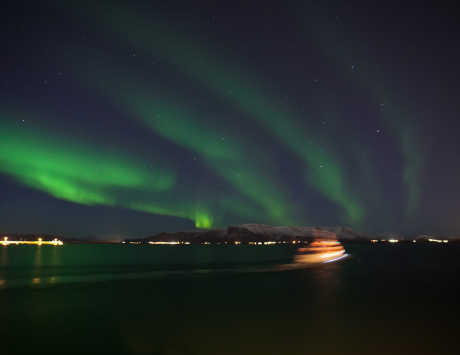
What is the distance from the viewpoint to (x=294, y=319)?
61.0 feet

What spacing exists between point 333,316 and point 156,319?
9543mm

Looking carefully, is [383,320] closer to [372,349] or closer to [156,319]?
[372,349]

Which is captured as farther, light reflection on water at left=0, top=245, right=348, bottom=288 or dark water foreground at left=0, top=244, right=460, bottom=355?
light reflection on water at left=0, top=245, right=348, bottom=288

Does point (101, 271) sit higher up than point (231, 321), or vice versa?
point (231, 321)

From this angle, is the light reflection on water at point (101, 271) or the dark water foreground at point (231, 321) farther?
the light reflection on water at point (101, 271)

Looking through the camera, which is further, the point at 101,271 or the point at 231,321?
the point at 101,271

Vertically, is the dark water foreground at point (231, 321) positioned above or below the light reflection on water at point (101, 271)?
above

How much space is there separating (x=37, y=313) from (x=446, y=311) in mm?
24251

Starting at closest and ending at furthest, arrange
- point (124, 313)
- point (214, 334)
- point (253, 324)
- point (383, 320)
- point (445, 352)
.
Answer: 1. point (445, 352)
2. point (214, 334)
3. point (253, 324)
4. point (383, 320)
5. point (124, 313)

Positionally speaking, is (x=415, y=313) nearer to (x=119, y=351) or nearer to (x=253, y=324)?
(x=253, y=324)

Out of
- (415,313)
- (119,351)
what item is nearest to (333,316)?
(415,313)

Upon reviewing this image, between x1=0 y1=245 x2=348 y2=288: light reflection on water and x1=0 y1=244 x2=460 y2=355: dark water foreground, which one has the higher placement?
x1=0 y1=244 x2=460 y2=355: dark water foreground

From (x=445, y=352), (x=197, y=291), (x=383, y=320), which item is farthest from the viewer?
(x=197, y=291)

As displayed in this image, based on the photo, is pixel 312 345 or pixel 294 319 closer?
pixel 312 345
